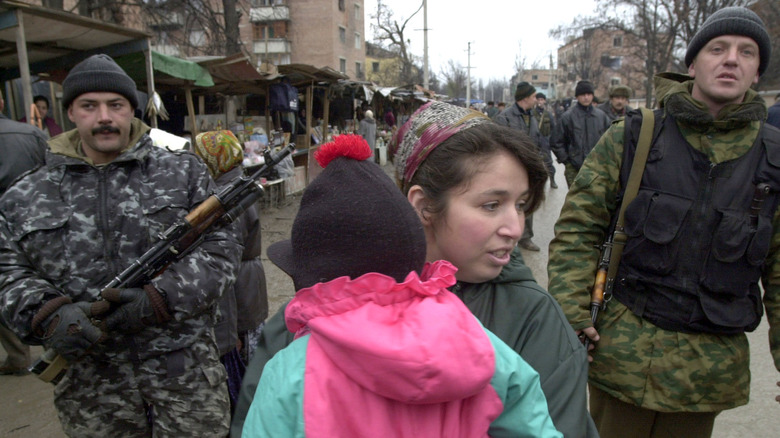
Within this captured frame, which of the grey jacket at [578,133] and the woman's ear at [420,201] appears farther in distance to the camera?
the grey jacket at [578,133]

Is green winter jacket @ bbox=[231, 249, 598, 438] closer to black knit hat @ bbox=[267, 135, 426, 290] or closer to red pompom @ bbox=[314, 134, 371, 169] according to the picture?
black knit hat @ bbox=[267, 135, 426, 290]

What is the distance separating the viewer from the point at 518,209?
1.33m

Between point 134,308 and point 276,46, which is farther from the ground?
point 276,46

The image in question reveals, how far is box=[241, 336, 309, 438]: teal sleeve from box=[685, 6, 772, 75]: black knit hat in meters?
2.00

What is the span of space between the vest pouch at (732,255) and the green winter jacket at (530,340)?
37.8 inches

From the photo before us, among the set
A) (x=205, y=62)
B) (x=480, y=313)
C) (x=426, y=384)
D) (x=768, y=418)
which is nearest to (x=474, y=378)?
(x=426, y=384)

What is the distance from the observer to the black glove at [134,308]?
6.42ft

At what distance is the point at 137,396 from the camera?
213cm

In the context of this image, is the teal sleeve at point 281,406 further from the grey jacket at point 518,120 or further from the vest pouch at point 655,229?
the grey jacket at point 518,120

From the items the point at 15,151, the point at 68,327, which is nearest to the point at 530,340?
the point at 68,327

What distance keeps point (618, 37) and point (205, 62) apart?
1241 inches

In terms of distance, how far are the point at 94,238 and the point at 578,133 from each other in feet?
19.6

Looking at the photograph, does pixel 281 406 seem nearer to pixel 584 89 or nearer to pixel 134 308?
pixel 134 308

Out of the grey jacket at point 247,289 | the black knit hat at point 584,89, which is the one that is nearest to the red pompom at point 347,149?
the grey jacket at point 247,289
